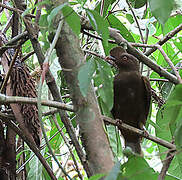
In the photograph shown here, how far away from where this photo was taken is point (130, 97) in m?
3.12

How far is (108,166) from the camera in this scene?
1252 millimetres

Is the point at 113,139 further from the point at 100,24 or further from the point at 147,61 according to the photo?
the point at 100,24

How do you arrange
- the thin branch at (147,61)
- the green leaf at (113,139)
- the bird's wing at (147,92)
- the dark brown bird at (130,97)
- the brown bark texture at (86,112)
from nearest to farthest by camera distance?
1. the brown bark texture at (86,112)
2. the thin branch at (147,61)
3. the green leaf at (113,139)
4. the bird's wing at (147,92)
5. the dark brown bird at (130,97)

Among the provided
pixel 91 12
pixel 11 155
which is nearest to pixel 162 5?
pixel 91 12

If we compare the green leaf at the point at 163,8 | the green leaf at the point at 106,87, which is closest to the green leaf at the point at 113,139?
the green leaf at the point at 106,87

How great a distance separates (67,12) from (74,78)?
0.88 feet

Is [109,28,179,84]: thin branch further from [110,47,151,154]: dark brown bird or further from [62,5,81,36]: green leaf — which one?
[110,47,151,154]: dark brown bird

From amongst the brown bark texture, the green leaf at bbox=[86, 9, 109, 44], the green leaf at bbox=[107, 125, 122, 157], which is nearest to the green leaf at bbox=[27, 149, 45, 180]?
the green leaf at bbox=[107, 125, 122, 157]

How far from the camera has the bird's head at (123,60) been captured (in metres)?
2.97

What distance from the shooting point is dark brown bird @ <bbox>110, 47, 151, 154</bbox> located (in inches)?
122

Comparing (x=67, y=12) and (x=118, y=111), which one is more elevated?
(x=67, y=12)

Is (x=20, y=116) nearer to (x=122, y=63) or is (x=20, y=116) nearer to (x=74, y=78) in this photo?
(x=74, y=78)

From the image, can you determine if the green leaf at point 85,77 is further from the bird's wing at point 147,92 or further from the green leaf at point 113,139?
the bird's wing at point 147,92

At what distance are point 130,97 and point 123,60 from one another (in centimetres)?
35
